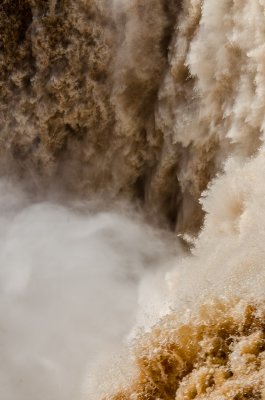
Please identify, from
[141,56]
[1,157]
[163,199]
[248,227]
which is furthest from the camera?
[1,157]

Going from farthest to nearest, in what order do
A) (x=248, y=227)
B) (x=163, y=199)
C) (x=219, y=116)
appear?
1. (x=163, y=199)
2. (x=219, y=116)
3. (x=248, y=227)

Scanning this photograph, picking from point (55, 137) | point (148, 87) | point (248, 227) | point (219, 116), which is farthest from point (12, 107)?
point (248, 227)

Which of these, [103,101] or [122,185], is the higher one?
[103,101]

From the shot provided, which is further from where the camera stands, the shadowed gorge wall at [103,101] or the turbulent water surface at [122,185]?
the shadowed gorge wall at [103,101]

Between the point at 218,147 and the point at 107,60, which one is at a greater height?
the point at 107,60

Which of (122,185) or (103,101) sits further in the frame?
(122,185)

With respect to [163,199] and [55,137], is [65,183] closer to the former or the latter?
[55,137]

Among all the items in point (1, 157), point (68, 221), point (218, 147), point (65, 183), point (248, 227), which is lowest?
point (248, 227)

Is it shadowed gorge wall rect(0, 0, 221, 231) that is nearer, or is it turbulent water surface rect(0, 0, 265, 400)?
turbulent water surface rect(0, 0, 265, 400)
